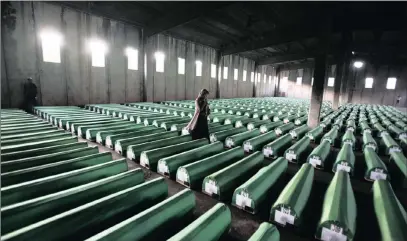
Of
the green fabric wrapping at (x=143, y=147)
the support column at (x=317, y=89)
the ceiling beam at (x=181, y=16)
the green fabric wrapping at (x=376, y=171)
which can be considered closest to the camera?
the green fabric wrapping at (x=376, y=171)

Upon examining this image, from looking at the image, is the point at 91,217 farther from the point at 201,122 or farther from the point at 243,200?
the point at 201,122

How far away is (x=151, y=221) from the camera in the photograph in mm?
1851

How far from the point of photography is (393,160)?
411 centimetres

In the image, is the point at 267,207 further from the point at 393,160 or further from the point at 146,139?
the point at 393,160

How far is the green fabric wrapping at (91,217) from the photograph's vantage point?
1587 millimetres

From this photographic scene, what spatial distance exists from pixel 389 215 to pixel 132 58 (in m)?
12.9

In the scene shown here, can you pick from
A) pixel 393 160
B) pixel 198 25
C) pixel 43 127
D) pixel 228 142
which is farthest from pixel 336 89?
pixel 43 127

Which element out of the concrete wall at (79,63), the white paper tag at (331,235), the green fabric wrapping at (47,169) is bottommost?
the white paper tag at (331,235)

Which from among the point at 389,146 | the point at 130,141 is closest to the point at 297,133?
the point at 389,146

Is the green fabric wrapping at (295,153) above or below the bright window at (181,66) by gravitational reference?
below

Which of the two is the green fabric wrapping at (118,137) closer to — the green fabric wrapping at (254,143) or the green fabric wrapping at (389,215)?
the green fabric wrapping at (254,143)

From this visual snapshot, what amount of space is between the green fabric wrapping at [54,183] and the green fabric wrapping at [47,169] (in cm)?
32

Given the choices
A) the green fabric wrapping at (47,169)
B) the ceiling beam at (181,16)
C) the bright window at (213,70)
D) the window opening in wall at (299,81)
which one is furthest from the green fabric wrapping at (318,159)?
the window opening in wall at (299,81)

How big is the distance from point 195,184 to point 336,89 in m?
13.9
